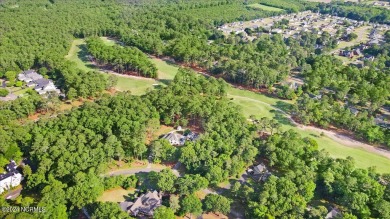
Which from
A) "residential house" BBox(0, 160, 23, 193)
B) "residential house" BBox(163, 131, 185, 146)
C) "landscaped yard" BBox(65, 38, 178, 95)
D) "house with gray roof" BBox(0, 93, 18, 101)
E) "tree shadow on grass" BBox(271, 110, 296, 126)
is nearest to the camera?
"residential house" BBox(0, 160, 23, 193)

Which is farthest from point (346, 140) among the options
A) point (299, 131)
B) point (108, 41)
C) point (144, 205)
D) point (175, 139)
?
point (108, 41)

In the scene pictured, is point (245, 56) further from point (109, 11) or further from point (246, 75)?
point (109, 11)

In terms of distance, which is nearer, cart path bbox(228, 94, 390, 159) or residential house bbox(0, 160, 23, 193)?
residential house bbox(0, 160, 23, 193)

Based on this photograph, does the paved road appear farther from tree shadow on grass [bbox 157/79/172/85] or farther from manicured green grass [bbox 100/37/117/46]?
manicured green grass [bbox 100/37/117/46]

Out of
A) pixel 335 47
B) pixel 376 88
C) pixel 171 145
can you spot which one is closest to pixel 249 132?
pixel 171 145

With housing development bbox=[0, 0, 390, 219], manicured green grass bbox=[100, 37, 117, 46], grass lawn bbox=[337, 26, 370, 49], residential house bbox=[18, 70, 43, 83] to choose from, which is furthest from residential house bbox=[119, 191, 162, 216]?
grass lawn bbox=[337, 26, 370, 49]

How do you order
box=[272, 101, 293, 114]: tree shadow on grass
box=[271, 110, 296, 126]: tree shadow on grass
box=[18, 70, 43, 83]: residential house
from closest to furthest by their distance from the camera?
box=[271, 110, 296, 126]: tree shadow on grass
box=[272, 101, 293, 114]: tree shadow on grass
box=[18, 70, 43, 83]: residential house

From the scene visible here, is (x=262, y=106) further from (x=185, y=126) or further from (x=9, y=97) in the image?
(x=9, y=97)
